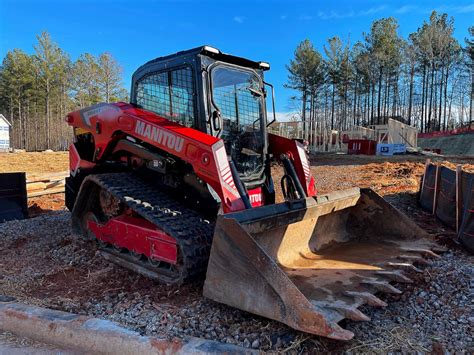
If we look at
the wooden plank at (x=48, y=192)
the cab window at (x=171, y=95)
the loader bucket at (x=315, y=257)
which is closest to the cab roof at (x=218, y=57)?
the cab window at (x=171, y=95)

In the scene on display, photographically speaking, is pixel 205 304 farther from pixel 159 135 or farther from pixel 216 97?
pixel 216 97

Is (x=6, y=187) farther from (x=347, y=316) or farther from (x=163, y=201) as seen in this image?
(x=347, y=316)

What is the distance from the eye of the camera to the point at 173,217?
415 cm

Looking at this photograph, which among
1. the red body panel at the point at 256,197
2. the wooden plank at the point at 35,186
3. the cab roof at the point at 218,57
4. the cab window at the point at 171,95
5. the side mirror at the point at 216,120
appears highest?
the cab roof at the point at 218,57

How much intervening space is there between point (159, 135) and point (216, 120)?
64 centimetres

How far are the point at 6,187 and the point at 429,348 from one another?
24.5 ft

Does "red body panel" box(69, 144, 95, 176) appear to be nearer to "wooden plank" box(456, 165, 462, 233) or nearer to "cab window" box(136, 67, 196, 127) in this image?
"cab window" box(136, 67, 196, 127)

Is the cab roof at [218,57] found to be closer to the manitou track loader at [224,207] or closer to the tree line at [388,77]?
the manitou track loader at [224,207]

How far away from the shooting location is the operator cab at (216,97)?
14.6ft

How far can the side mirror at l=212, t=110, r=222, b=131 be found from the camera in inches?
175

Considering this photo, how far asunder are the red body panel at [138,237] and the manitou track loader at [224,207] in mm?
17

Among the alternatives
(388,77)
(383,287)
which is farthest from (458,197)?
(388,77)

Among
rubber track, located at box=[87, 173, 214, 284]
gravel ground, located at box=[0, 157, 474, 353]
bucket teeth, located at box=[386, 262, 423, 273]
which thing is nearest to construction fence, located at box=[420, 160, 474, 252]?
gravel ground, located at box=[0, 157, 474, 353]

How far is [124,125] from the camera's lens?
472cm
